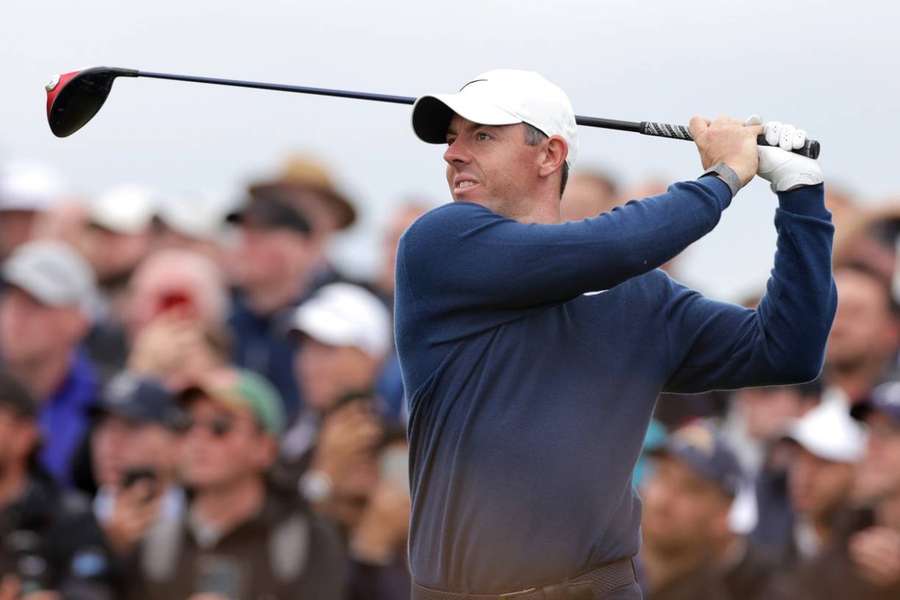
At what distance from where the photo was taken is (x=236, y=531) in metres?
7.41

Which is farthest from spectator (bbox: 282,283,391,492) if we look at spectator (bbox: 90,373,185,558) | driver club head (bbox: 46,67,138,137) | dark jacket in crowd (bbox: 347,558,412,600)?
driver club head (bbox: 46,67,138,137)

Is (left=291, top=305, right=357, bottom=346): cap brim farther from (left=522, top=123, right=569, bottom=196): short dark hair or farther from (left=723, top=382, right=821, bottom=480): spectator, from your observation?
(left=522, top=123, right=569, bottom=196): short dark hair

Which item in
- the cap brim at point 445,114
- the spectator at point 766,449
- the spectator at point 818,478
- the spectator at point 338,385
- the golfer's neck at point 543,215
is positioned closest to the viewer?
the cap brim at point 445,114

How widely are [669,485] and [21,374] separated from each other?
3073 mm

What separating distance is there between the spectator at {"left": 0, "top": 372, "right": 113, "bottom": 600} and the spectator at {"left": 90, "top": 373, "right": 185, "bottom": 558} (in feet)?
0.70

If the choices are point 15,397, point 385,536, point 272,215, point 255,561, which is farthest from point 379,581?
point 272,215

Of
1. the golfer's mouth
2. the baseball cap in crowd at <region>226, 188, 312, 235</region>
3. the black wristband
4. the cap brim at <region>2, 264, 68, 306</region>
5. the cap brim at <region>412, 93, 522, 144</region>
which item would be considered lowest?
the baseball cap in crowd at <region>226, 188, 312, 235</region>

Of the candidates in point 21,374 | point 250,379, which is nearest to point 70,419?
point 21,374

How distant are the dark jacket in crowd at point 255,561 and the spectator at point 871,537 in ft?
6.06

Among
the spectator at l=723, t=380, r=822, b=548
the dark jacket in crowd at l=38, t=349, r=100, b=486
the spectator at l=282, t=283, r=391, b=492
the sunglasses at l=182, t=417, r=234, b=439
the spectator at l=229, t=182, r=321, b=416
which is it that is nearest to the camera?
the sunglasses at l=182, t=417, r=234, b=439

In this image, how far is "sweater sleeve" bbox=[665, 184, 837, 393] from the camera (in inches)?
184

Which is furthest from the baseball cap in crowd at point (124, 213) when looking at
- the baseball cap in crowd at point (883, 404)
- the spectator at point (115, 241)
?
the baseball cap in crowd at point (883, 404)

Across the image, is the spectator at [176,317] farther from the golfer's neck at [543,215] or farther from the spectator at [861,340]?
the golfer's neck at [543,215]

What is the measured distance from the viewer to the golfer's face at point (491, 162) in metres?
4.66
